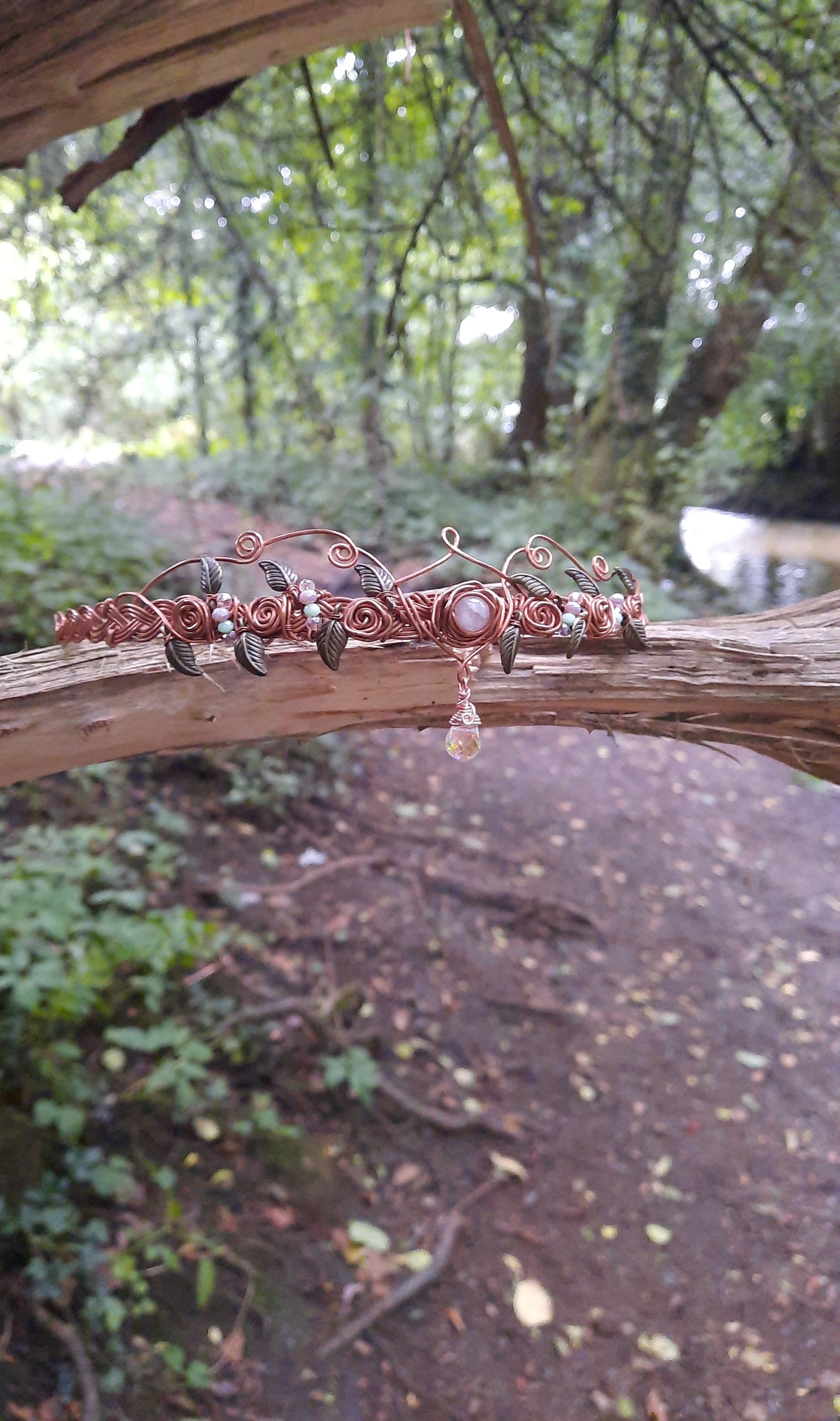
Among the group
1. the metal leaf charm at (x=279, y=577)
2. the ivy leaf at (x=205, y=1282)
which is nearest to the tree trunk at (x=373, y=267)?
the metal leaf charm at (x=279, y=577)

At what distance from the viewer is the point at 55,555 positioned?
3.31 meters

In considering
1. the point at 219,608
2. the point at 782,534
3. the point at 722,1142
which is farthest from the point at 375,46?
the point at 782,534

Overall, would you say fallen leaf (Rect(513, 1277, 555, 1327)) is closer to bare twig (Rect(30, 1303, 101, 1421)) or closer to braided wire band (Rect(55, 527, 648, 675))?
bare twig (Rect(30, 1303, 101, 1421))

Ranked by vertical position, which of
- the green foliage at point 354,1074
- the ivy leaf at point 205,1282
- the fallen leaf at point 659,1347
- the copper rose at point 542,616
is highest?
the copper rose at point 542,616

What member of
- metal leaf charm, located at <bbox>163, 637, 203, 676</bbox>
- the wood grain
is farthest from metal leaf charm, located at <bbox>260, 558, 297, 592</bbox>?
the wood grain

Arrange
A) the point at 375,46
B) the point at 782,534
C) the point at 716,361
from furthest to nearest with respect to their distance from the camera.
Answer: the point at 782,534 < the point at 716,361 < the point at 375,46

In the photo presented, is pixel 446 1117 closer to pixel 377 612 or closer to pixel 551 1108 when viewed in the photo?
pixel 551 1108

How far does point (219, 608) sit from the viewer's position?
3.80 ft

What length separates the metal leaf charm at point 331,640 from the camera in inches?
44.5

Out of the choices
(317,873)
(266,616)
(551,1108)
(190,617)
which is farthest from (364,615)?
(317,873)

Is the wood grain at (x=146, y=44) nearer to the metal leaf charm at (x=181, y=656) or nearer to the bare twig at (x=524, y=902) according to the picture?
the metal leaf charm at (x=181, y=656)

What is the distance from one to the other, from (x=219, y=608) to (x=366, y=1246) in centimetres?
154

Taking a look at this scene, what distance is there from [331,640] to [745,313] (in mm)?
4834

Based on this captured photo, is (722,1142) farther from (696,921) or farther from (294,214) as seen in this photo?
(294,214)
